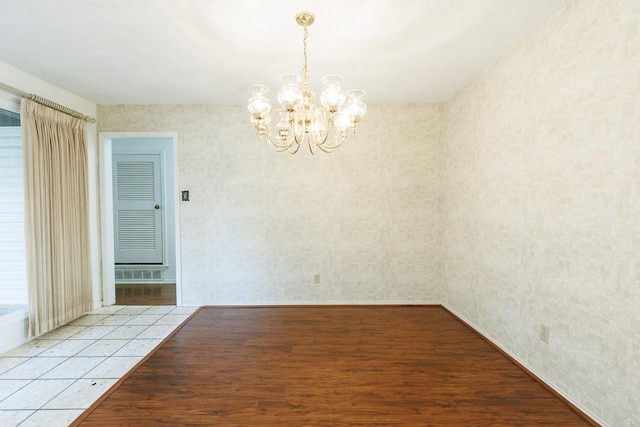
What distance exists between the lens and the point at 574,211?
68.5 inches

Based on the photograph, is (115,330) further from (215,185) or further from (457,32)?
(457,32)

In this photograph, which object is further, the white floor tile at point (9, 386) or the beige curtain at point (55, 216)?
the beige curtain at point (55, 216)

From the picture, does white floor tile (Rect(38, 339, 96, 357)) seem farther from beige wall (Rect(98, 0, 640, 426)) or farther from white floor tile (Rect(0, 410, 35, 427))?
beige wall (Rect(98, 0, 640, 426))

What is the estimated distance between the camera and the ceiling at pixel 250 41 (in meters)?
1.81

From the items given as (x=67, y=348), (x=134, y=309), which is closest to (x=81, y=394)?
(x=67, y=348)

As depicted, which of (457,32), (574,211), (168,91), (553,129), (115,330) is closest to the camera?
(574,211)

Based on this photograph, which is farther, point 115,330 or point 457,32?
point 115,330

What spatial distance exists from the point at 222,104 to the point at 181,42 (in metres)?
1.36

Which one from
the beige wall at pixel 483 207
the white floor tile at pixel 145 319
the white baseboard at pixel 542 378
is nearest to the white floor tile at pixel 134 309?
the white floor tile at pixel 145 319

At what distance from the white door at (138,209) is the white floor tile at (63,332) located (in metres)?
1.83

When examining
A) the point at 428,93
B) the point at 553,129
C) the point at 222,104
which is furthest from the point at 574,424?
the point at 222,104

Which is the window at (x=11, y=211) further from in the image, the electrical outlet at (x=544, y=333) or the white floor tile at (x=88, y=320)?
the electrical outlet at (x=544, y=333)

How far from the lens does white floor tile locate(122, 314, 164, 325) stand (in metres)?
3.09

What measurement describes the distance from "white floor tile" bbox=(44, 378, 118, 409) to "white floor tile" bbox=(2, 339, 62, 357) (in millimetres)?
860
